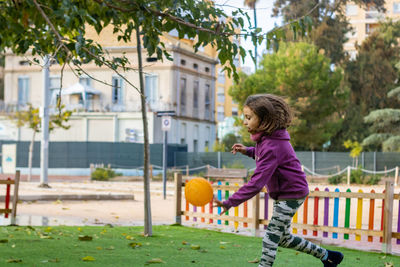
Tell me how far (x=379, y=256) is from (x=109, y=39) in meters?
5.25

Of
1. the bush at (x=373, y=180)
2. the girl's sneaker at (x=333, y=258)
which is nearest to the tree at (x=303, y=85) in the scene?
the bush at (x=373, y=180)

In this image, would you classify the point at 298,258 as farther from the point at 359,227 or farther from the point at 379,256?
the point at 359,227

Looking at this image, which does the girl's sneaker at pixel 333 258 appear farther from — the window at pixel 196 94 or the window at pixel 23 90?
the window at pixel 23 90

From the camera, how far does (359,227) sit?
384 inches

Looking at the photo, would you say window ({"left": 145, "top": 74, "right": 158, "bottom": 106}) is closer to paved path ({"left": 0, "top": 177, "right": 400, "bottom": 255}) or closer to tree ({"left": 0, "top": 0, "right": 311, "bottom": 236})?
paved path ({"left": 0, "top": 177, "right": 400, "bottom": 255})

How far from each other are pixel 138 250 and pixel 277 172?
3697mm

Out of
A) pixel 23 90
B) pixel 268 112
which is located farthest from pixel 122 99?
pixel 268 112

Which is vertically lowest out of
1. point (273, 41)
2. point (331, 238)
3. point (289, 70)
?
point (331, 238)

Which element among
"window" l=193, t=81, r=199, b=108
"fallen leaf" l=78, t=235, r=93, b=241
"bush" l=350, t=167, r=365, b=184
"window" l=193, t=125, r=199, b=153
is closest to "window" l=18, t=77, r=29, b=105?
"window" l=193, t=81, r=199, b=108

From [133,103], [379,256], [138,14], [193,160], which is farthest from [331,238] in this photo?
[133,103]

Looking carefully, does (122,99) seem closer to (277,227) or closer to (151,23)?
(151,23)

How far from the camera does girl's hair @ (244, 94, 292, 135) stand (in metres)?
5.26

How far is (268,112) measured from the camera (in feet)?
17.3

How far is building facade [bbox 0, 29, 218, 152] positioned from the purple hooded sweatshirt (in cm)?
3825
